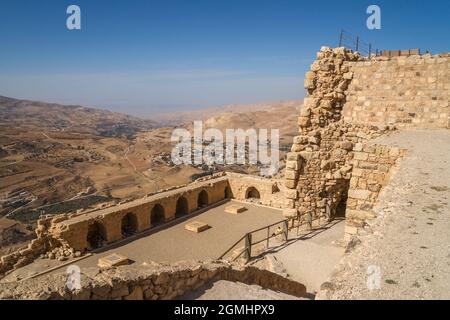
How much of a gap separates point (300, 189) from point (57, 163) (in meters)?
47.4

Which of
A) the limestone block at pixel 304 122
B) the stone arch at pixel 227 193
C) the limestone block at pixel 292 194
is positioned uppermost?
the limestone block at pixel 304 122

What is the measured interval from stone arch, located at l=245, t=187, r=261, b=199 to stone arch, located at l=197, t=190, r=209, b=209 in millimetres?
2552

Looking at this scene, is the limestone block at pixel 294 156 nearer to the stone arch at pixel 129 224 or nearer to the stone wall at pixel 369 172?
the stone wall at pixel 369 172

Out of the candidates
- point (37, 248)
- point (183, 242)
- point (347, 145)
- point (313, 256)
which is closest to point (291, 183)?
point (347, 145)

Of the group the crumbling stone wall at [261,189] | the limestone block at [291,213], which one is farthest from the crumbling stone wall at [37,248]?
the crumbling stone wall at [261,189]

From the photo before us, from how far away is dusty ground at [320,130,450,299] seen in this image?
2.88 meters

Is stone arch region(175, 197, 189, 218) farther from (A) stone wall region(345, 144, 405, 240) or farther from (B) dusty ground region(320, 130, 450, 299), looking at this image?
(B) dusty ground region(320, 130, 450, 299)

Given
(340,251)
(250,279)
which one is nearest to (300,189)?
(340,251)

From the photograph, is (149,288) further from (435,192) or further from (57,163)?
(57,163)

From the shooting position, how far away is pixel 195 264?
14.3 feet

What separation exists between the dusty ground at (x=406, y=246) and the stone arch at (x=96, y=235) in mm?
13183

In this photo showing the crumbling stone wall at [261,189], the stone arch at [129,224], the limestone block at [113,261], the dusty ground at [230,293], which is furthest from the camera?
the crumbling stone wall at [261,189]

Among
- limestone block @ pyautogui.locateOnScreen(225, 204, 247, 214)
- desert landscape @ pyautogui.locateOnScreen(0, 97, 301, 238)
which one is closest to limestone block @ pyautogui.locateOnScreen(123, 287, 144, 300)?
limestone block @ pyautogui.locateOnScreen(225, 204, 247, 214)

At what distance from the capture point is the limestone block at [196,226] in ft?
53.7
